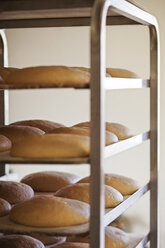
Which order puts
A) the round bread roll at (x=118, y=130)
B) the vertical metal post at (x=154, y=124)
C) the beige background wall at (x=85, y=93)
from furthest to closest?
the beige background wall at (x=85, y=93) → the vertical metal post at (x=154, y=124) → the round bread roll at (x=118, y=130)

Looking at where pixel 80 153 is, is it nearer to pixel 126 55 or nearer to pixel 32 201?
pixel 32 201

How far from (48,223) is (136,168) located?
2.39 m

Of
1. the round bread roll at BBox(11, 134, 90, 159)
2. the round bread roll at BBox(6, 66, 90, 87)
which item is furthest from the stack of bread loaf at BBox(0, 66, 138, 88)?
the round bread roll at BBox(11, 134, 90, 159)

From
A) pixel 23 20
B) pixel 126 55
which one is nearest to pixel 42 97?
pixel 126 55

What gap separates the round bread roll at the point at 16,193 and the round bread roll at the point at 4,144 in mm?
226

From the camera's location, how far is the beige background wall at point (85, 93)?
4.27m

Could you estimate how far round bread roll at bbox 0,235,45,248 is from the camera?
2.20 metres

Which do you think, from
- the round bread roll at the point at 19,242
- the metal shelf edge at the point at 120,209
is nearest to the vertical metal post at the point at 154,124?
the metal shelf edge at the point at 120,209

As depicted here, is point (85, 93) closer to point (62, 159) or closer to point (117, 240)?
point (117, 240)

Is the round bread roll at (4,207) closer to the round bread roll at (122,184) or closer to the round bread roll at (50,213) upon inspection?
the round bread roll at (50,213)

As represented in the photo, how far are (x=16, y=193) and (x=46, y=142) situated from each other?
41 cm

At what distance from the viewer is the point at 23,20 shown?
8.34ft

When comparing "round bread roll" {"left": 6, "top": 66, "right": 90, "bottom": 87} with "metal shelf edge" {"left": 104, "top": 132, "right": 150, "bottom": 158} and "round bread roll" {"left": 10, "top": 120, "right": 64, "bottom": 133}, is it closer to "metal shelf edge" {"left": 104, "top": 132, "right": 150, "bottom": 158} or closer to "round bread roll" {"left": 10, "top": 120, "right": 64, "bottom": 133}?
"metal shelf edge" {"left": 104, "top": 132, "right": 150, "bottom": 158}

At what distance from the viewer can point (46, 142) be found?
203cm
